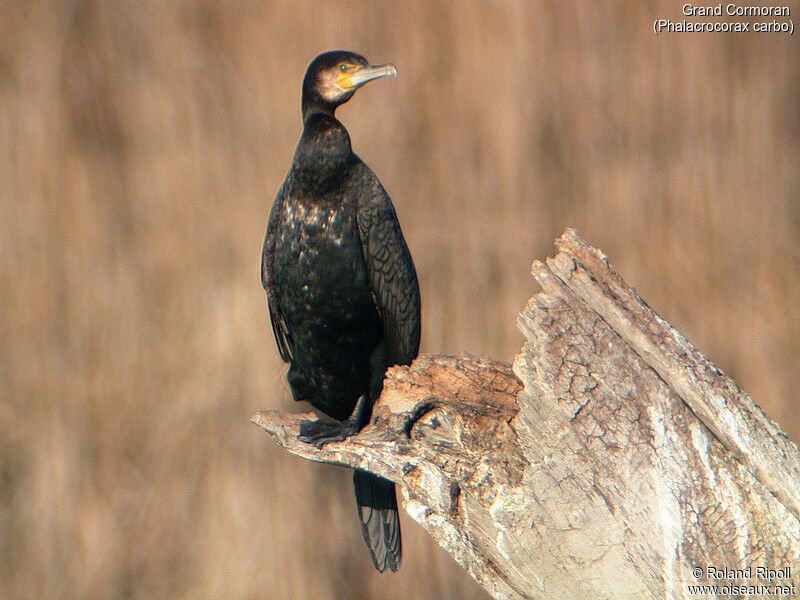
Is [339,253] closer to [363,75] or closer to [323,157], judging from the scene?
[323,157]

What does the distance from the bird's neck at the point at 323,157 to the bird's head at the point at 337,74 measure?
0.10 metres

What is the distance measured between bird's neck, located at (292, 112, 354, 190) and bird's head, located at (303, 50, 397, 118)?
0.33ft

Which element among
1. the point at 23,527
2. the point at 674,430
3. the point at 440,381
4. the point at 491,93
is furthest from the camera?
the point at 491,93

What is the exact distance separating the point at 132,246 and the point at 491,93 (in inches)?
67.6

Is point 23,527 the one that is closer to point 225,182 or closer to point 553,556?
point 225,182

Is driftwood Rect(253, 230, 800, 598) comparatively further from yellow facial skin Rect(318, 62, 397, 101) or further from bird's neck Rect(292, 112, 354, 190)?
yellow facial skin Rect(318, 62, 397, 101)

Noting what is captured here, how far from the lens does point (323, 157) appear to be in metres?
3.27

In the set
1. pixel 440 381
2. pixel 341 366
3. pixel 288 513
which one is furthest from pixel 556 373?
pixel 288 513

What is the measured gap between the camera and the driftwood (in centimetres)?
214

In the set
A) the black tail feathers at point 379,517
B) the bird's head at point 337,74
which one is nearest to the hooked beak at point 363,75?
the bird's head at point 337,74

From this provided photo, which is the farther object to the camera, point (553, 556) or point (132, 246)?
point (132, 246)

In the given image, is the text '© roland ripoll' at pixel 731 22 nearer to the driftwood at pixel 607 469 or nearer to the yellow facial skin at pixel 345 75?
the yellow facial skin at pixel 345 75

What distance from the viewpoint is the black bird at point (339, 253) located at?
10.8ft

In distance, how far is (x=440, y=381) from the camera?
2756 millimetres
